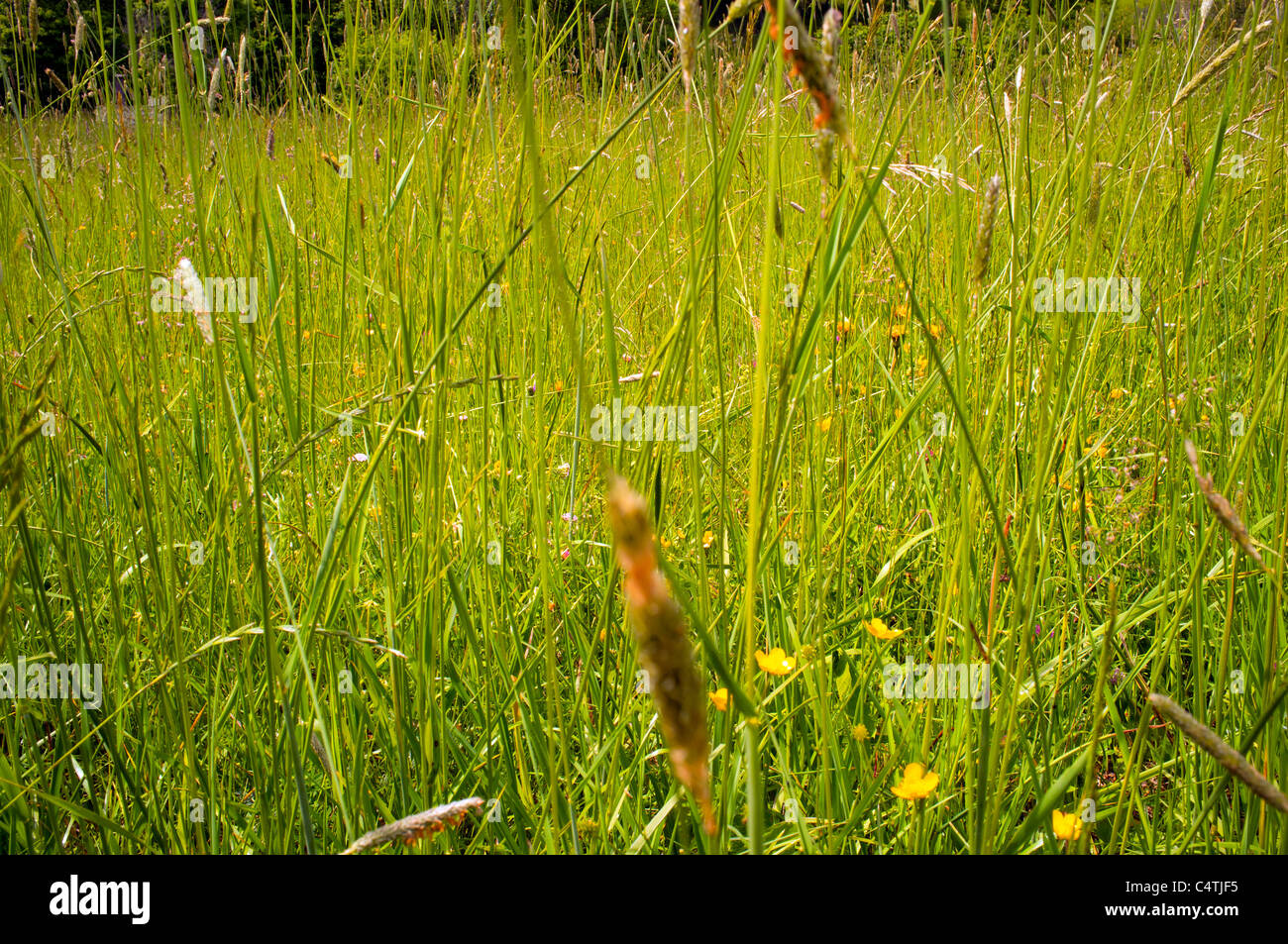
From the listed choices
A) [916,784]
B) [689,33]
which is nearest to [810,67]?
[689,33]

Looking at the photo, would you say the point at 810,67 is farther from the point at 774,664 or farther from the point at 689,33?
the point at 774,664

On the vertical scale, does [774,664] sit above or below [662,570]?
below

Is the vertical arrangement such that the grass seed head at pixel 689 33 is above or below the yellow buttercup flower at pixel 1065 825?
above

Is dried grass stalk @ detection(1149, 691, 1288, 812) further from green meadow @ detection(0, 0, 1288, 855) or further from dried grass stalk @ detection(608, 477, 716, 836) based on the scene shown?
dried grass stalk @ detection(608, 477, 716, 836)

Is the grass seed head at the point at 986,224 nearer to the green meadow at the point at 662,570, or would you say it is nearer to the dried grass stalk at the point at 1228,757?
the green meadow at the point at 662,570

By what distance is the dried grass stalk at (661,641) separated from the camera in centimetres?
19

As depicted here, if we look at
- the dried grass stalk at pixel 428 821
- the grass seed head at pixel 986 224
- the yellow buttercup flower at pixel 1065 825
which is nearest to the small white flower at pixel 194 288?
the dried grass stalk at pixel 428 821

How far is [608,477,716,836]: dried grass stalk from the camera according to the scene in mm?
186

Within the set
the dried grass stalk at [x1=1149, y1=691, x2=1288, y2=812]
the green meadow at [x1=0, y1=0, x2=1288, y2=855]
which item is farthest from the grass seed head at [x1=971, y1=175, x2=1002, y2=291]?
the dried grass stalk at [x1=1149, y1=691, x2=1288, y2=812]

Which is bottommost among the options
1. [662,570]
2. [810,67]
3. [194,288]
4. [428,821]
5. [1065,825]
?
[1065,825]

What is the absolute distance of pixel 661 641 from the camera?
0.68 ft

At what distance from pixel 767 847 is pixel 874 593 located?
1.41 feet
